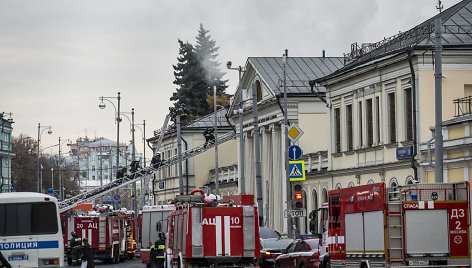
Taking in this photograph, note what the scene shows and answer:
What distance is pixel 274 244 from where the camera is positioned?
3862cm

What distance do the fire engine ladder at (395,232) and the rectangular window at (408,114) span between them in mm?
23229

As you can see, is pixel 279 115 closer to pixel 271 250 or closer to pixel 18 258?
pixel 271 250

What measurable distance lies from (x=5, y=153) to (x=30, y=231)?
115 metres

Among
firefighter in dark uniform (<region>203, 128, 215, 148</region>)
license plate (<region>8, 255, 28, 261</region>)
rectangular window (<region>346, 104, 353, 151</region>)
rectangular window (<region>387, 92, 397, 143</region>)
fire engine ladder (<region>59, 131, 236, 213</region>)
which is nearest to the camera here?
license plate (<region>8, 255, 28, 261</region>)

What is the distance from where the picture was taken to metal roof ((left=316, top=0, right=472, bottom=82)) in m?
48.4

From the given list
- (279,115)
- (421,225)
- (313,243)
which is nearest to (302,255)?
(313,243)

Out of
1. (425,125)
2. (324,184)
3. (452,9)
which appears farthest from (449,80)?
(324,184)

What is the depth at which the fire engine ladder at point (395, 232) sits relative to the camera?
25.2 meters

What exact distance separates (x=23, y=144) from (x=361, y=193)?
140m

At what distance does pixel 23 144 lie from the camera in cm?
16338

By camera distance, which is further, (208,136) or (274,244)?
(208,136)

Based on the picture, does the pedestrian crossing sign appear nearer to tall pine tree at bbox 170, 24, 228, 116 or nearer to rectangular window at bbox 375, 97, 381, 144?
rectangular window at bbox 375, 97, 381, 144

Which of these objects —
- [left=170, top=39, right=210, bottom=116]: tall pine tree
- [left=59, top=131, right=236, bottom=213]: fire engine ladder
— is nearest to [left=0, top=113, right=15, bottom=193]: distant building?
[left=170, top=39, right=210, bottom=116]: tall pine tree

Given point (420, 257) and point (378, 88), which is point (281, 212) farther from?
point (420, 257)
